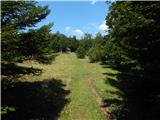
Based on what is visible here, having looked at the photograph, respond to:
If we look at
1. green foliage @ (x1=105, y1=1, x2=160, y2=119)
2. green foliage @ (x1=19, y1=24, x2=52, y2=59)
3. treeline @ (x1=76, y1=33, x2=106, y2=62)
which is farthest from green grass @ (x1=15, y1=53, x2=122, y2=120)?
treeline @ (x1=76, y1=33, x2=106, y2=62)

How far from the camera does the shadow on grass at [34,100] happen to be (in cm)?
2308

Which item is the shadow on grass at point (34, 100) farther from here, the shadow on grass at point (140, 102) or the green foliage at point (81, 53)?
the green foliage at point (81, 53)

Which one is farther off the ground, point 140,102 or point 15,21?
point 15,21

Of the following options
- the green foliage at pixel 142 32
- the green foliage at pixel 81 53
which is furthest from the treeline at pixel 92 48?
the green foliage at pixel 142 32

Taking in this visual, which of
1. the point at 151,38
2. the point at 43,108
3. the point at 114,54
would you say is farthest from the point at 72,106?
the point at 114,54

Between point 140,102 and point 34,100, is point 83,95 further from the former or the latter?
point 140,102

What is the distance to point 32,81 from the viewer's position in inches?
1565

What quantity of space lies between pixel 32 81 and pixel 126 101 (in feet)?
46.3

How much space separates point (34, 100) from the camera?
29.4 meters

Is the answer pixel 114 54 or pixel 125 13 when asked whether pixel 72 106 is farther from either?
pixel 114 54

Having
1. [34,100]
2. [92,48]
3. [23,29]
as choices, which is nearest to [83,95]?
[34,100]

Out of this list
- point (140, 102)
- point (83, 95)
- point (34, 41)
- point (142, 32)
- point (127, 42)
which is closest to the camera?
point (142, 32)

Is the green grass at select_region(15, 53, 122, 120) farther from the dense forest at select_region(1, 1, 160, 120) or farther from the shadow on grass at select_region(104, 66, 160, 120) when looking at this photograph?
the dense forest at select_region(1, 1, 160, 120)

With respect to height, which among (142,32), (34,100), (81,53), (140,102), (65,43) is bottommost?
(34,100)
